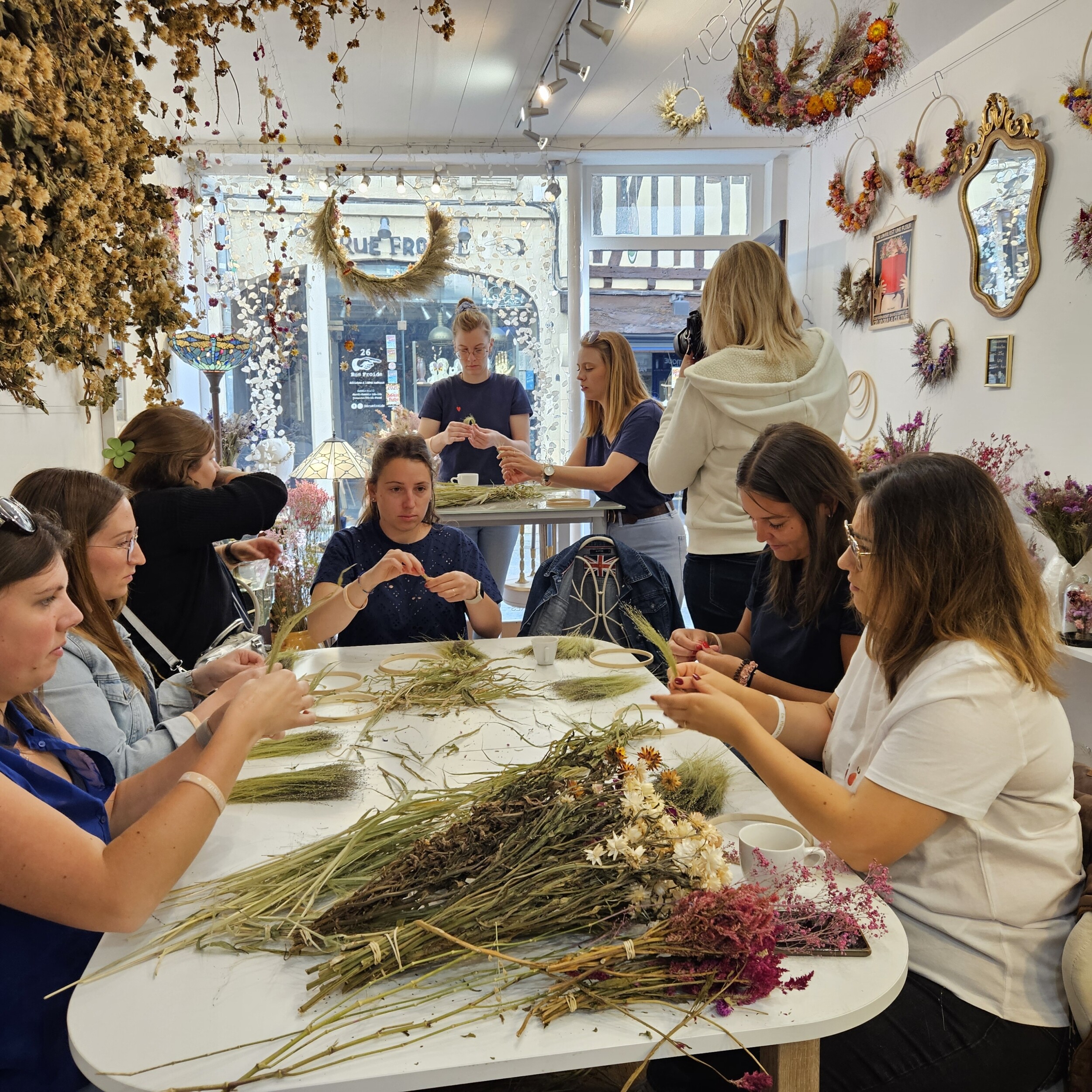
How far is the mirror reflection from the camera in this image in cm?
383

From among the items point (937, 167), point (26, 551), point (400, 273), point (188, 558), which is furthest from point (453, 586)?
point (400, 273)

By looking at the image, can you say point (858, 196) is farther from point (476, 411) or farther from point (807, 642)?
point (807, 642)

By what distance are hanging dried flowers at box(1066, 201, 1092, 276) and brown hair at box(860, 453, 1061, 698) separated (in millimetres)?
2616

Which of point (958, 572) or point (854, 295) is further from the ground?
point (854, 295)

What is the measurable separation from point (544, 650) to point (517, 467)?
2.03 meters

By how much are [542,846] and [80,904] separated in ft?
1.86

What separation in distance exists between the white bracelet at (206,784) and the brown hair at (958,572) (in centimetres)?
105

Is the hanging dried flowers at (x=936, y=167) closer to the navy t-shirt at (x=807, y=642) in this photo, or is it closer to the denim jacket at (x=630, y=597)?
the denim jacket at (x=630, y=597)

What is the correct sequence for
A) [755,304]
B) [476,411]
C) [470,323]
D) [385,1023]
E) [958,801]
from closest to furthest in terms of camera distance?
[385,1023] < [958,801] < [755,304] < [470,323] < [476,411]

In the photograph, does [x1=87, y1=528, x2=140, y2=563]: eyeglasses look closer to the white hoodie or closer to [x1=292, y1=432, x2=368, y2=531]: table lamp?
the white hoodie

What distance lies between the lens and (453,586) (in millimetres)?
2658

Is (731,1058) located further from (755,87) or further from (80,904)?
(755,87)

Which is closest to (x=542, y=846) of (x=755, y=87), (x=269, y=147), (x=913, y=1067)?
(x=913, y=1067)

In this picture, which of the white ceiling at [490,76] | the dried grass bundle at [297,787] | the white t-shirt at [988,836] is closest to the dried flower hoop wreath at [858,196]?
the white ceiling at [490,76]
